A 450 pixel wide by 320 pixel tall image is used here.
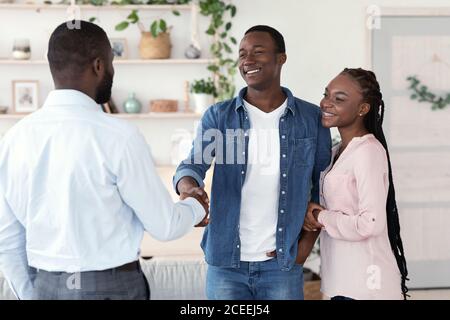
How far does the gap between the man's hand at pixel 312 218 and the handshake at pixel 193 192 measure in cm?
31

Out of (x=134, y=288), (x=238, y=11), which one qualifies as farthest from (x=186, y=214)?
(x=238, y=11)

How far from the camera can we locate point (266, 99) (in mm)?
2129

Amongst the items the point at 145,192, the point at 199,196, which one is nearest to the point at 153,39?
the point at 199,196

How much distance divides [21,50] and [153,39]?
2.79 feet

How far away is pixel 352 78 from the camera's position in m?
2.03

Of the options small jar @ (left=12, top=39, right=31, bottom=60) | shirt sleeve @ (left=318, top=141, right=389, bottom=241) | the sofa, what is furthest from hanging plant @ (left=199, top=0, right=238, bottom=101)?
shirt sleeve @ (left=318, top=141, right=389, bottom=241)

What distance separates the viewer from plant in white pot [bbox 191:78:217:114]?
15.0 ft

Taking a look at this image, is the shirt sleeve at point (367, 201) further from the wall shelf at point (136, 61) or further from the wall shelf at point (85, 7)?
the wall shelf at point (85, 7)

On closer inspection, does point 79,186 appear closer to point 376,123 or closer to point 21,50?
point 376,123

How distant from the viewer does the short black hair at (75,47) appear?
1.57 m

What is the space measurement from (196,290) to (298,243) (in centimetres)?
78
